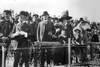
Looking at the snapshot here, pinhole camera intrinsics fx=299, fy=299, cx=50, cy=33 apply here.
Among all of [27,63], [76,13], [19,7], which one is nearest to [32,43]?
[27,63]

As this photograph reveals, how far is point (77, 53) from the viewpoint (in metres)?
5.98

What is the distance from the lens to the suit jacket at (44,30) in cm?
574

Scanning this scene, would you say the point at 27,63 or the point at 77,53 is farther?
the point at 77,53

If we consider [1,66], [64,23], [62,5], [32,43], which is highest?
[62,5]

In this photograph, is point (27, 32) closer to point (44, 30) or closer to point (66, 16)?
point (44, 30)

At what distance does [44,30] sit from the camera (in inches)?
227

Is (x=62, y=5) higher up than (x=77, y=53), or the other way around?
(x=62, y=5)

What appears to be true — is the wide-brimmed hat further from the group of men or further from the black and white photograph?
the group of men

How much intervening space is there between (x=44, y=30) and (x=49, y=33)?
0.39 feet

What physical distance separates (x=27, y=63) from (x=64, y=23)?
3.58 feet

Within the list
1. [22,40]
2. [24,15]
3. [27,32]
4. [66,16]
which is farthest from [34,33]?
[66,16]

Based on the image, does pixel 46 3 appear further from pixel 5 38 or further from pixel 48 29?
pixel 5 38

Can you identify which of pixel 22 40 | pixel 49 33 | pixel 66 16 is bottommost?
pixel 22 40

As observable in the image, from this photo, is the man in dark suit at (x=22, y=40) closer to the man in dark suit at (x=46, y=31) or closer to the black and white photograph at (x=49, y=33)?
Result: the black and white photograph at (x=49, y=33)
